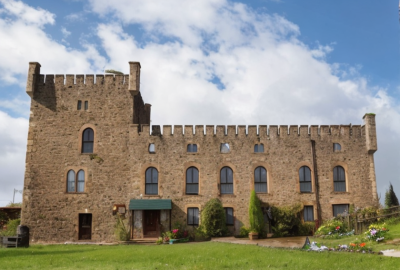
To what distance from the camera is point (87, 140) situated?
1129 inches

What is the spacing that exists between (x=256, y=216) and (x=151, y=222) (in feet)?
22.2

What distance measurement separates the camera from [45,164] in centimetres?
2838

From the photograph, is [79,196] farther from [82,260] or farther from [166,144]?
[82,260]

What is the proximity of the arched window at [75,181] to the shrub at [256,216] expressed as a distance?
10.9 m

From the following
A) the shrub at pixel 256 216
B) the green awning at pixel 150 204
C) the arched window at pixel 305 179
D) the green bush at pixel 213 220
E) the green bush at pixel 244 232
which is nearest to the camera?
the shrub at pixel 256 216

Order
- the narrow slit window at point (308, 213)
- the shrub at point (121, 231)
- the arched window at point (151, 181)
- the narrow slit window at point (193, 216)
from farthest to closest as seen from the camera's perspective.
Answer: the arched window at point (151, 181), the narrow slit window at point (308, 213), the narrow slit window at point (193, 216), the shrub at point (121, 231)

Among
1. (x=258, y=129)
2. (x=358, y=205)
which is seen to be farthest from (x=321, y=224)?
(x=258, y=129)

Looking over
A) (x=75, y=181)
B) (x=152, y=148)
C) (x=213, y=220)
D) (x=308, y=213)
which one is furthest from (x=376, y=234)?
(x=75, y=181)

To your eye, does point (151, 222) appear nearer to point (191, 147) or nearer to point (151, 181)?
point (151, 181)

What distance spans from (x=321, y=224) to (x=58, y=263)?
56.3 feet

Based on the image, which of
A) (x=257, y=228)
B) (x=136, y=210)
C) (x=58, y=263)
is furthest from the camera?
(x=136, y=210)

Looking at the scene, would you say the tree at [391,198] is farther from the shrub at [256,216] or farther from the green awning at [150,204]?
the green awning at [150,204]

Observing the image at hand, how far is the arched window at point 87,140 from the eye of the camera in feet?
93.8

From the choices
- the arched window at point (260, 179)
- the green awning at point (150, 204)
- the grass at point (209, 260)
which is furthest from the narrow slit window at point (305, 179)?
the grass at point (209, 260)
